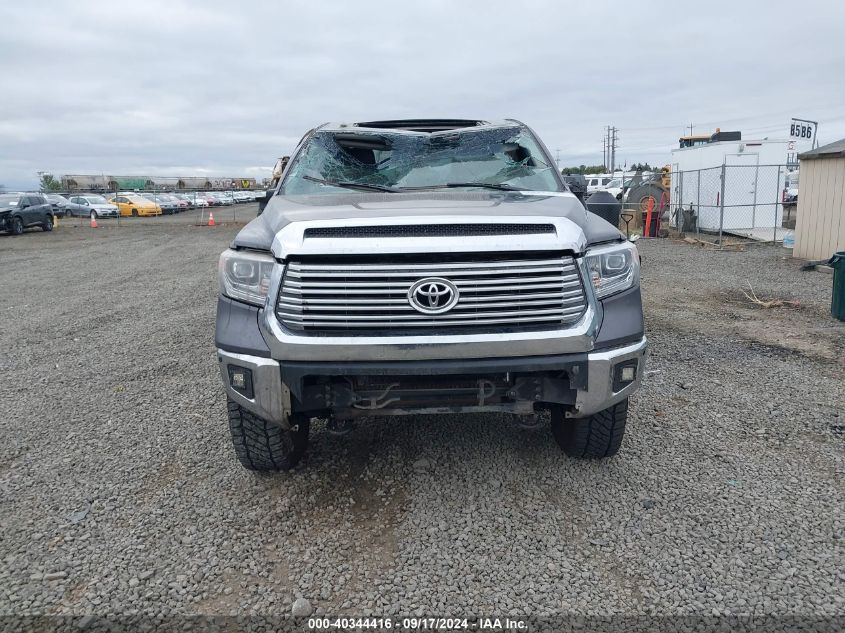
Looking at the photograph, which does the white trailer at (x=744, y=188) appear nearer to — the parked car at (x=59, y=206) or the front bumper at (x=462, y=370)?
the front bumper at (x=462, y=370)

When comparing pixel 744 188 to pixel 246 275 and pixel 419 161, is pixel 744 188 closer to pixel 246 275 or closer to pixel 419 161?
pixel 419 161

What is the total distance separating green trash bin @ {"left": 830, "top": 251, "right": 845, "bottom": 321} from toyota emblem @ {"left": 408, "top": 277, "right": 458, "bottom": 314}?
20.3 feet

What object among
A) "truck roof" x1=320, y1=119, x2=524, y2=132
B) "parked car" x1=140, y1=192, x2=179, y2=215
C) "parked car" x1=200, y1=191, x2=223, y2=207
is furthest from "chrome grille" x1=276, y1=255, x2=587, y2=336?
"parked car" x1=200, y1=191, x2=223, y2=207

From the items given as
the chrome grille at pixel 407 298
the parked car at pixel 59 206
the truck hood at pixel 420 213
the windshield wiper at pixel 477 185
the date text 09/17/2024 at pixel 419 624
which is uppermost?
the windshield wiper at pixel 477 185

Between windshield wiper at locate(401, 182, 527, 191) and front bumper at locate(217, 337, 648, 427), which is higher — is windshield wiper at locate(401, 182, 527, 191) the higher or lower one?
the higher one

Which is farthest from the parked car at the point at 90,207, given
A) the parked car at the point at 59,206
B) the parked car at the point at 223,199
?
the parked car at the point at 223,199

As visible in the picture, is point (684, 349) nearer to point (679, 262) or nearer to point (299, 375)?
point (299, 375)

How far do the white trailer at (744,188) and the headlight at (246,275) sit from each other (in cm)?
1728

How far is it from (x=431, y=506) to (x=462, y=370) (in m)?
0.89

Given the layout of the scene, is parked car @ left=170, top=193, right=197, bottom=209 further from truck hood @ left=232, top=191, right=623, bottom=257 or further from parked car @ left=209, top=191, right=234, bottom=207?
truck hood @ left=232, top=191, right=623, bottom=257

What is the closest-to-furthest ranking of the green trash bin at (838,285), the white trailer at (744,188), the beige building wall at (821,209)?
1. the green trash bin at (838,285)
2. the beige building wall at (821,209)
3. the white trailer at (744,188)

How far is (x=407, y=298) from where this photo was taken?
2.92 m

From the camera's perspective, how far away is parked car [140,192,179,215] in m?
41.0

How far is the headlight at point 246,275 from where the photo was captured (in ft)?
10.1
